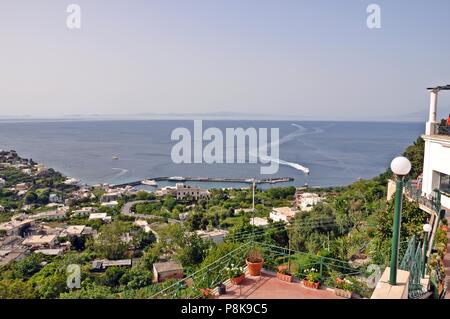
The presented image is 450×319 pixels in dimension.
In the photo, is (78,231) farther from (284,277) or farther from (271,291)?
(271,291)

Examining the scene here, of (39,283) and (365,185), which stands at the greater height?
(365,185)

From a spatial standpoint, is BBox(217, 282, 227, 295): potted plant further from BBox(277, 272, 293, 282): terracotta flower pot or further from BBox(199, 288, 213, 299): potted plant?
BBox(277, 272, 293, 282): terracotta flower pot

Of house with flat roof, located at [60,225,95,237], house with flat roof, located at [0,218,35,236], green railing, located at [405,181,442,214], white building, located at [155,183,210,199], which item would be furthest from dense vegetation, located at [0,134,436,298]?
white building, located at [155,183,210,199]
